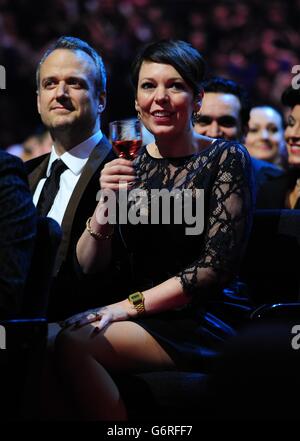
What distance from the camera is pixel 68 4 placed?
29.7 feet

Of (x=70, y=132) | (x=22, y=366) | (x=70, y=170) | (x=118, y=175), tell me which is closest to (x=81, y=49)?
(x=70, y=132)

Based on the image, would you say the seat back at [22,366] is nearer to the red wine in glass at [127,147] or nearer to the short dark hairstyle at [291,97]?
the red wine in glass at [127,147]

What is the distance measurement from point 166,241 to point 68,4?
684cm

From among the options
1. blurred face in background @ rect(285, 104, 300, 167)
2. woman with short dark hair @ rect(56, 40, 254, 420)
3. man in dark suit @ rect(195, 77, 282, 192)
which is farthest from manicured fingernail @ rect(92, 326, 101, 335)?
man in dark suit @ rect(195, 77, 282, 192)

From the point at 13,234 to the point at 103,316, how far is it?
46cm

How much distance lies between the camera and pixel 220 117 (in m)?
3.94

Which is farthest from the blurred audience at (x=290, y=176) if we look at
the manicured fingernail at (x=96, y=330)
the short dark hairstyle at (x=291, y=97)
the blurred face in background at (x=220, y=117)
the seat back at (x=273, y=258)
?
the manicured fingernail at (x=96, y=330)

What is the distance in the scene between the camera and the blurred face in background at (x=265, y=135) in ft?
17.9

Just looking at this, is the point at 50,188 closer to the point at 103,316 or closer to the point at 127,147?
the point at 127,147

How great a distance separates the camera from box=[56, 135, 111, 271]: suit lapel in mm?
3027

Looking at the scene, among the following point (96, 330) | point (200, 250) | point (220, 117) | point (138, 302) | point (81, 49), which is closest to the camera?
point (96, 330)

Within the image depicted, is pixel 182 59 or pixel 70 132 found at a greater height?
pixel 182 59

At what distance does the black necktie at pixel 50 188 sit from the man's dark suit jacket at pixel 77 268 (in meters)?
0.15
